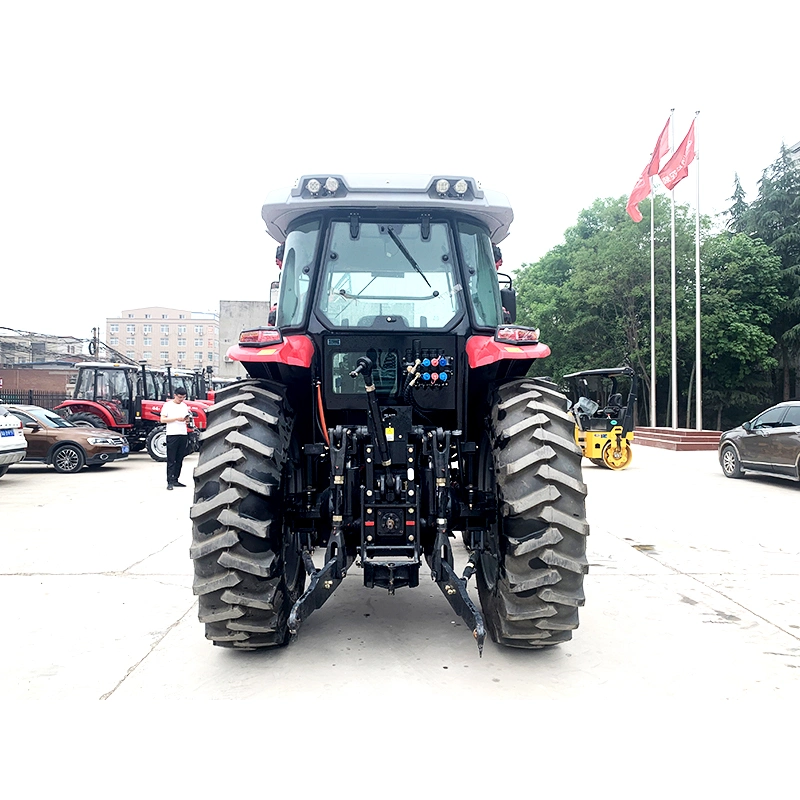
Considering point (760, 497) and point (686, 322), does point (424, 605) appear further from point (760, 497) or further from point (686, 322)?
point (686, 322)

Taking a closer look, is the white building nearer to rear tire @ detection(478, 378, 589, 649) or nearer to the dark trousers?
the dark trousers

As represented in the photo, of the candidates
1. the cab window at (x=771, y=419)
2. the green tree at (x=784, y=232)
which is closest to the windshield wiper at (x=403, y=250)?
the cab window at (x=771, y=419)

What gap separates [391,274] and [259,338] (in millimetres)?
954

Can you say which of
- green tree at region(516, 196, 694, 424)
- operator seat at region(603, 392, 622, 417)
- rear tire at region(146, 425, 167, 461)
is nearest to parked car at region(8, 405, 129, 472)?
rear tire at region(146, 425, 167, 461)

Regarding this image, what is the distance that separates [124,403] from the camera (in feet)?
55.9

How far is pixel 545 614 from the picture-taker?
3.47 metres

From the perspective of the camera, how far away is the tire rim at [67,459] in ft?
45.4

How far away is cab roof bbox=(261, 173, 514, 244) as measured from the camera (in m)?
3.86

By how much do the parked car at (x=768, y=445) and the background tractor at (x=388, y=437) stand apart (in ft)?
32.0

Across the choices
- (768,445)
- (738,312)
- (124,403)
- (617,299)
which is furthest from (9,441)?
(738,312)

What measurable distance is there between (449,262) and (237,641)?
2589mm

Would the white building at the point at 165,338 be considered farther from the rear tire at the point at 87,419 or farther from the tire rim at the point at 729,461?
the tire rim at the point at 729,461

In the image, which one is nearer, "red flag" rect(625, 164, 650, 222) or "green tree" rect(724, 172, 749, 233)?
"red flag" rect(625, 164, 650, 222)

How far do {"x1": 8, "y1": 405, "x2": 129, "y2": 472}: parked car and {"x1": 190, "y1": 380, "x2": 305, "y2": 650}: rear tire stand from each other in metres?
11.7
